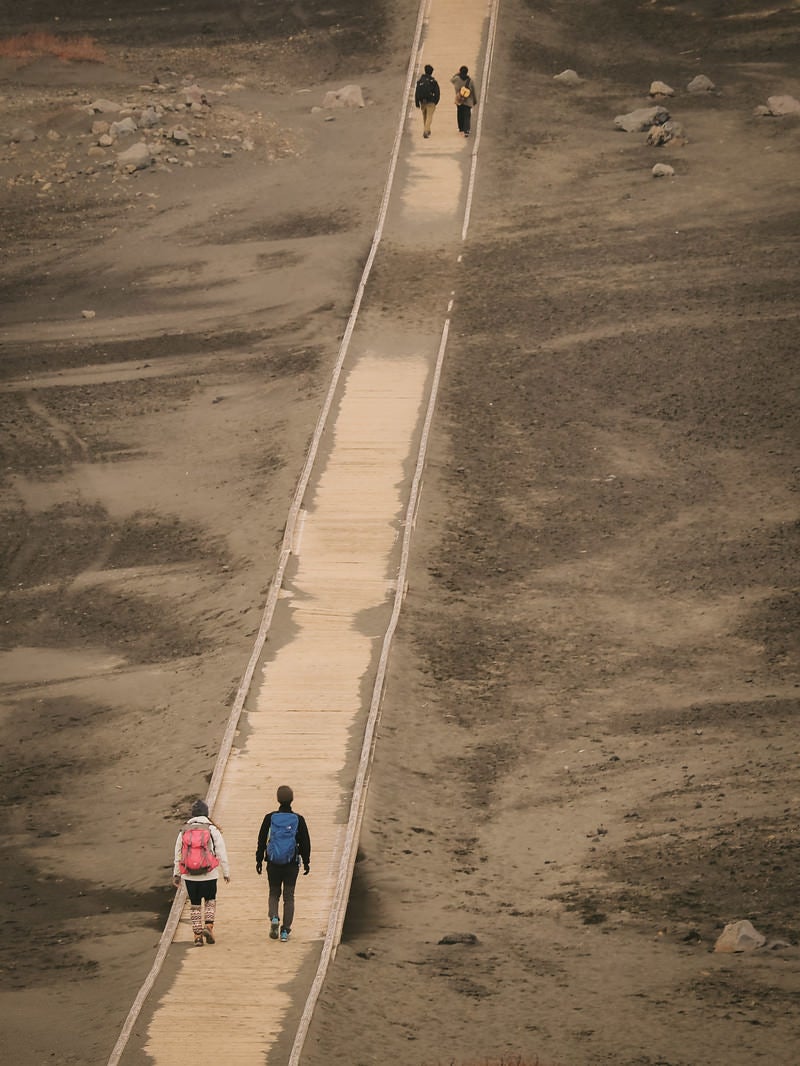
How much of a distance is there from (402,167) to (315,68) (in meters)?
8.37

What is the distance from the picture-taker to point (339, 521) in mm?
24672

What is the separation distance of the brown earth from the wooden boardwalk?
39 cm

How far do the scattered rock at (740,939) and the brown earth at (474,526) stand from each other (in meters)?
0.13

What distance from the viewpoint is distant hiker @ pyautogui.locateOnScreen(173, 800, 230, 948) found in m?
16.0

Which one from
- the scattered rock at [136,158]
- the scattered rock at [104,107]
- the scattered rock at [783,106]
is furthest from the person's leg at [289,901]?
the scattered rock at [104,107]

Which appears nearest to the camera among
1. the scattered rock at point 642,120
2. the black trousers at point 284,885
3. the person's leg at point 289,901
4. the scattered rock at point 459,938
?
the black trousers at point 284,885

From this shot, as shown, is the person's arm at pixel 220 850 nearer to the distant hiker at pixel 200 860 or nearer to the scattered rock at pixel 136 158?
the distant hiker at pixel 200 860

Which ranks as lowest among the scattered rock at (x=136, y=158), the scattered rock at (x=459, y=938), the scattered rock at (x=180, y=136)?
the scattered rock at (x=459, y=938)

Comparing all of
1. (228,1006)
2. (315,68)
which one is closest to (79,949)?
(228,1006)

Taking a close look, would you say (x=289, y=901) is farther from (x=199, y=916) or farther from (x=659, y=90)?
(x=659, y=90)

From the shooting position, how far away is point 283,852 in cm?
1598

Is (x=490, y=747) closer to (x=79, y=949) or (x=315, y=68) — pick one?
(x=79, y=949)

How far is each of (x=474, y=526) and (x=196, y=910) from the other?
33.6ft

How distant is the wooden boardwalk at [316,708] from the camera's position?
15.1 metres
